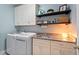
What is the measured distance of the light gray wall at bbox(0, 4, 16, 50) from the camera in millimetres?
3594

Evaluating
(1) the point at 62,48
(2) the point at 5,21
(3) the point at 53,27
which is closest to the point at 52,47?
(1) the point at 62,48

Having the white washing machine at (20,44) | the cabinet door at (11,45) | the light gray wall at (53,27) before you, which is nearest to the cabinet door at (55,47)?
the light gray wall at (53,27)

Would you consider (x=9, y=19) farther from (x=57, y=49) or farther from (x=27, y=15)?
(x=57, y=49)

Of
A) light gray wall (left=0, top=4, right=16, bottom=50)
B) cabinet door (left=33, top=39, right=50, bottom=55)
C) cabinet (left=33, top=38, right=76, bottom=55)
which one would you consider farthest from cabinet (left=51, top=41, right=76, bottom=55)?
light gray wall (left=0, top=4, right=16, bottom=50)

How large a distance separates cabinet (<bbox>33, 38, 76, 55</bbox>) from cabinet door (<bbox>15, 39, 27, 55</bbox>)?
0.30 meters

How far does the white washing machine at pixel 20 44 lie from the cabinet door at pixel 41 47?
5.8 inches

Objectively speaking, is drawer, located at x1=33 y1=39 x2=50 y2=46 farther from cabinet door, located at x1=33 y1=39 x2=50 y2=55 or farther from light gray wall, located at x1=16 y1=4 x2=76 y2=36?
light gray wall, located at x1=16 y1=4 x2=76 y2=36

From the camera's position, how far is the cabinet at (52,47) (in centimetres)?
178

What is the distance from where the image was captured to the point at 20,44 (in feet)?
9.18

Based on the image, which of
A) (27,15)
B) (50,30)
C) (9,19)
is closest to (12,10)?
(9,19)

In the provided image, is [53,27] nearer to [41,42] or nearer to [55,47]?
[41,42]

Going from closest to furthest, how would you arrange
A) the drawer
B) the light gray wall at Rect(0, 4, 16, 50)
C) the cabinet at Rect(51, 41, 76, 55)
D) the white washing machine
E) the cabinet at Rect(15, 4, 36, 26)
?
the cabinet at Rect(51, 41, 76, 55)
the drawer
the white washing machine
the cabinet at Rect(15, 4, 36, 26)
the light gray wall at Rect(0, 4, 16, 50)

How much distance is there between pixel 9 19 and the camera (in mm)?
3713
